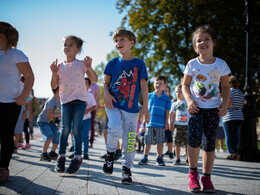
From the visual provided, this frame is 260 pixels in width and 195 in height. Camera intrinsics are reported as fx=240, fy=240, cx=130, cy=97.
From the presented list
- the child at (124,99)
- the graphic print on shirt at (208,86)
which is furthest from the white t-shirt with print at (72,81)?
the graphic print on shirt at (208,86)

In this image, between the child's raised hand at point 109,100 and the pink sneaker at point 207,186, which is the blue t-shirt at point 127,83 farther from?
the pink sneaker at point 207,186

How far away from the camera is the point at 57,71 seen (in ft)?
13.0

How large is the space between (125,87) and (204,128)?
47.2 inches

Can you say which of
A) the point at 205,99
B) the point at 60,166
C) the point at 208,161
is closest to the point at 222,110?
the point at 205,99

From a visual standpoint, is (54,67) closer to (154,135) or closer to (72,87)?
(72,87)

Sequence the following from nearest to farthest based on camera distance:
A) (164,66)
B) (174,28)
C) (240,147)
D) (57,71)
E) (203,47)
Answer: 1. (203,47)
2. (57,71)
3. (240,147)
4. (174,28)
5. (164,66)

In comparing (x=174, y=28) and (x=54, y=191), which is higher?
(x=174, y=28)

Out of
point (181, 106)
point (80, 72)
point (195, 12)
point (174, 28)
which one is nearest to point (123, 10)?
point (174, 28)

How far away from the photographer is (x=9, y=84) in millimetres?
3164

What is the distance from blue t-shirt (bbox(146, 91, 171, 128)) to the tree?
328 inches

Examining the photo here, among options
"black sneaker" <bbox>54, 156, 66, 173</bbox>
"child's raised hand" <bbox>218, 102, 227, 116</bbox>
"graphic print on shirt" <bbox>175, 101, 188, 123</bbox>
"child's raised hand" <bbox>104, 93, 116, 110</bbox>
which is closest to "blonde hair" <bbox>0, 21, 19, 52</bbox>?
"child's raised hand" <bbox>104, 93, 116, 110</bbox>

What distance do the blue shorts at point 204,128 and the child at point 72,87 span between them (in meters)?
1.77

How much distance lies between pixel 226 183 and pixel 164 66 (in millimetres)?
13924

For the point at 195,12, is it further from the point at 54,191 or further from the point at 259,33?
the point at 54,191
